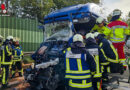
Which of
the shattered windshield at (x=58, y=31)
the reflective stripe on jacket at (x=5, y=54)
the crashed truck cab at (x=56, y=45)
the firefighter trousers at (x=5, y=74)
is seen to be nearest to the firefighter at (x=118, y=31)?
the crashed truck cab at (x=56, y=45)

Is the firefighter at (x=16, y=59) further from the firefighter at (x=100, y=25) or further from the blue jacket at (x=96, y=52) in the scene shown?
the blue jacket at (x=96, y=52)

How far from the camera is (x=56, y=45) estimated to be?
16.0 ft

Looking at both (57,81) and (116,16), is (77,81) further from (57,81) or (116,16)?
(116,16)

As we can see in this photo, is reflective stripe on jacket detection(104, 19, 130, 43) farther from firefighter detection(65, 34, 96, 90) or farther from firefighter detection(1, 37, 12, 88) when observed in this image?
firefighter detection(1, 37, 12, 88)

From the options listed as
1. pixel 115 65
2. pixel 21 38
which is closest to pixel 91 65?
pixel 115 65

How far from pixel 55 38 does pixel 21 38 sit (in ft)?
20.9

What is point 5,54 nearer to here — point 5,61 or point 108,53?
point 5,61

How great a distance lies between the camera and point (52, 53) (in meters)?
4.54

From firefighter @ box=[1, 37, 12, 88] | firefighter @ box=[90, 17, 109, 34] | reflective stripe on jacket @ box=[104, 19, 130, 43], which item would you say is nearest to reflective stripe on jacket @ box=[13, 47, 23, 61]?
firefighter @ box=[1, 37, 12, 88]

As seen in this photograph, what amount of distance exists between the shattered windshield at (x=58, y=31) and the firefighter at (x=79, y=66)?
2108 millimetres

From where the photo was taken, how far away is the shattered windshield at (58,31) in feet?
16.4

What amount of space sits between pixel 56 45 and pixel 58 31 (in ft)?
3.05

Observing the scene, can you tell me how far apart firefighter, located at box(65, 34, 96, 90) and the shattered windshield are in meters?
2.11

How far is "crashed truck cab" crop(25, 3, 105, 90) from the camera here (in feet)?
12.4
